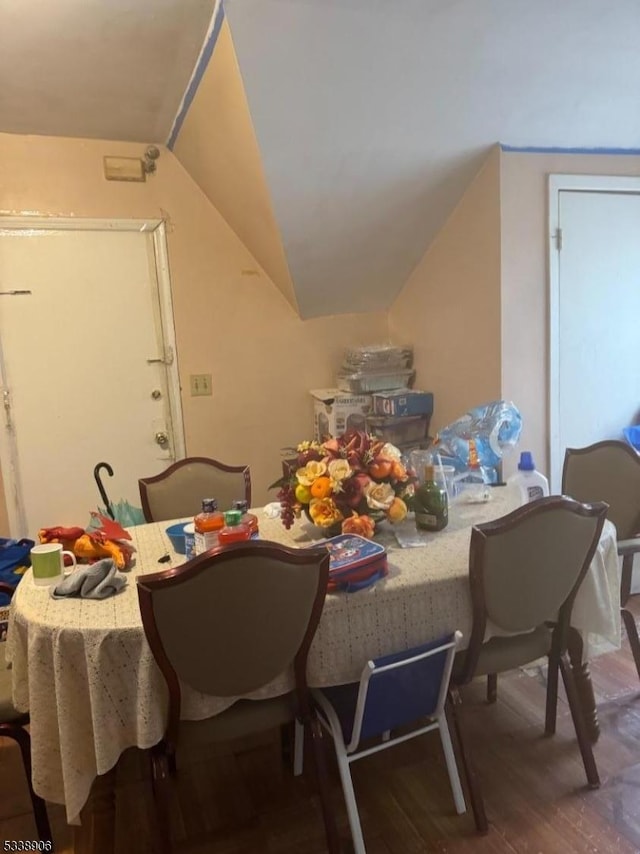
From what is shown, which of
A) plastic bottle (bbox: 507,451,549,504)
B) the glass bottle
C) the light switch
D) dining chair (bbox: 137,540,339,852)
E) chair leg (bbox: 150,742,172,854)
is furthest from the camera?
the light switch

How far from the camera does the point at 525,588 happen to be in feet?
5.55

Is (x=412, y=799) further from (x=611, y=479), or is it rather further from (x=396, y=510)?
(x=611, y=479)

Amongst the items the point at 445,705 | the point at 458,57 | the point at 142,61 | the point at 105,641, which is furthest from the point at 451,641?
the point at 142,61

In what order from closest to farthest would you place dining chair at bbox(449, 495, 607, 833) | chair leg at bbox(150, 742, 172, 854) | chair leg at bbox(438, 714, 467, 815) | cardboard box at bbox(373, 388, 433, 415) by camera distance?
chair leg at bbox(150, 742, 172, 854) < dining chair at bbox(449, 495, 607, 833) < chair leg at bbox(438, 714, 467, 815) < cardboard box at bbox(373, 388, 433, 415)

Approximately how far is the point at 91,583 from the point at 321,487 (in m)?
0.65

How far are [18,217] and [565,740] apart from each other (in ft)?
10.2

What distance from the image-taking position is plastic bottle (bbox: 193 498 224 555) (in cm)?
170

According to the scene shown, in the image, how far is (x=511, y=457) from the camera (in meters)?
2.91

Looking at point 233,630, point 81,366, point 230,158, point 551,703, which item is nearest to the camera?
point 233,630

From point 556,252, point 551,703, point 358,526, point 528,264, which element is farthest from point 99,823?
point 556,252

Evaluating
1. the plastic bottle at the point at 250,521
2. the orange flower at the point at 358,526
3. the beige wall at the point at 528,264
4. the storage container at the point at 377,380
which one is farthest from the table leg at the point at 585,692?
the storage container at the point at 377,380

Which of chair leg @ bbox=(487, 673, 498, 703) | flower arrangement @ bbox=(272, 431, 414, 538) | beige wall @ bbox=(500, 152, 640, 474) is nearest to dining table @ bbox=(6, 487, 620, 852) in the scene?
flower arrangement @ bbox=(272, 431, 414, 538)

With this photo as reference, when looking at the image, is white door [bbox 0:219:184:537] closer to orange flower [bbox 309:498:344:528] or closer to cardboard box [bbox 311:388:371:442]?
cardboard box [bbox 311:388:371:442]

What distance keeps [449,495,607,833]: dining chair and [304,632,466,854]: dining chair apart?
13 cm
